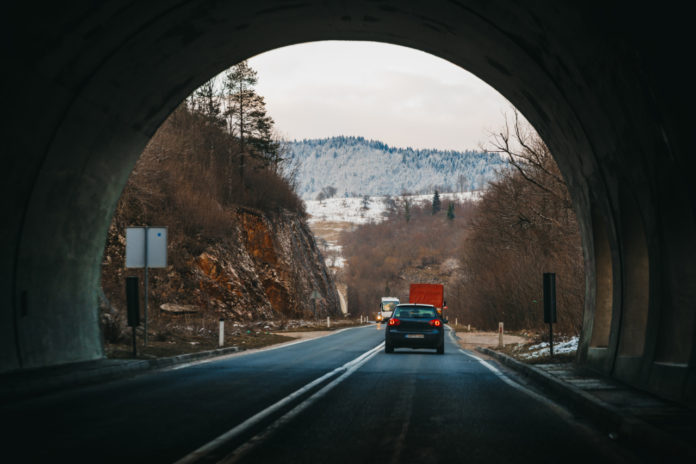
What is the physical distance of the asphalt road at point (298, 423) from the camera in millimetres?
6527

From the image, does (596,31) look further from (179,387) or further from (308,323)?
(308,323)

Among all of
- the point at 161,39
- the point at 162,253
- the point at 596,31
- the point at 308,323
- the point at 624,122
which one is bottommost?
the point at 308,323

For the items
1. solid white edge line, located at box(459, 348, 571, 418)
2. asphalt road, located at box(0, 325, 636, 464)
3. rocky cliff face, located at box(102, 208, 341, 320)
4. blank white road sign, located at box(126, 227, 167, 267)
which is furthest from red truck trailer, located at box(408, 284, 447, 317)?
asphalt road, located at box(0, 325, 636, 464)

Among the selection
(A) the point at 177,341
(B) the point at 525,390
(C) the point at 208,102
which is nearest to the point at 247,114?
(C) the point at 208,102

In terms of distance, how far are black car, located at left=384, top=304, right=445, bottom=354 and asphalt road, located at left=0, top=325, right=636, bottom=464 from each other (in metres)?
8.78

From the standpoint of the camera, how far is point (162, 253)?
19.3 metres

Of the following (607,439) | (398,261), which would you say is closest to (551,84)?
→ (607,439)

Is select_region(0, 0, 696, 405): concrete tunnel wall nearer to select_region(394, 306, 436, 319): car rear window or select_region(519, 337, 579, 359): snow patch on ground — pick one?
select_region(519, 337, 579, 359): snow patch on ground

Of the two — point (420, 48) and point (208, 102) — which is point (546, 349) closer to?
point (420, 48)

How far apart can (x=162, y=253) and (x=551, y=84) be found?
11390 mm

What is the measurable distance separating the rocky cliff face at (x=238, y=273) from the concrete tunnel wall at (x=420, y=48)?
18.1 metres

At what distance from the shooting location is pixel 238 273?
4638 centimetres

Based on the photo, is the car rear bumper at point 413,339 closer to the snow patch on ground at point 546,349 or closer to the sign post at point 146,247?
the snow patch on ground at point 546,349

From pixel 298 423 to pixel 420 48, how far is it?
375 inches
